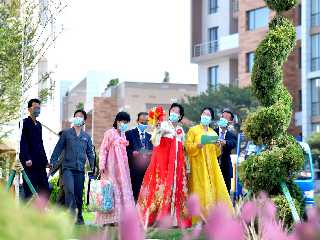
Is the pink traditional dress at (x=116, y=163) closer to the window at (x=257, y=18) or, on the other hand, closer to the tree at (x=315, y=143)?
the tree at (x=315, y=143)

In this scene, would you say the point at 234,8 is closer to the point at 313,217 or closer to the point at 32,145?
the point at 32,145

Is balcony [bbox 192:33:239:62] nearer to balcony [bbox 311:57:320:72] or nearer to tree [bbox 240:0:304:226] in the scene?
balcony [bbox 311:57:320:72]

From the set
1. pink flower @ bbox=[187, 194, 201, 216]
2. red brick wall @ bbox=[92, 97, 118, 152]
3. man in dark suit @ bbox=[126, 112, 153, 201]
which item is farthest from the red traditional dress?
red brick wall @ bbox=[92, 97, 118, 152]

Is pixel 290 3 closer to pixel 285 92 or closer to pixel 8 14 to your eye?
pixel 285 92

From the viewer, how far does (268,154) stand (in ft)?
32.2

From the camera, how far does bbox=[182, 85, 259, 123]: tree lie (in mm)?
50094

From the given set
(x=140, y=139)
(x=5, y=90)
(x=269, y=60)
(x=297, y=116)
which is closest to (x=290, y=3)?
(x=269, y=60)

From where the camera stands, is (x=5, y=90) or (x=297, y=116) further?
(x=297, y=116)

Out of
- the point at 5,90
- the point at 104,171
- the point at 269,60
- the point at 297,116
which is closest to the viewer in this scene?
the point at 269,60

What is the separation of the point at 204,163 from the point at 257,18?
140 ft

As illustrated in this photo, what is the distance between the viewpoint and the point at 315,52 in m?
48.4

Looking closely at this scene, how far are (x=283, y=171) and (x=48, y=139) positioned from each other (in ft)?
86.8

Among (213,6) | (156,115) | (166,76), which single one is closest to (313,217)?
(156,115)

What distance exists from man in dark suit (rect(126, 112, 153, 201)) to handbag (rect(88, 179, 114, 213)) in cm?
77
